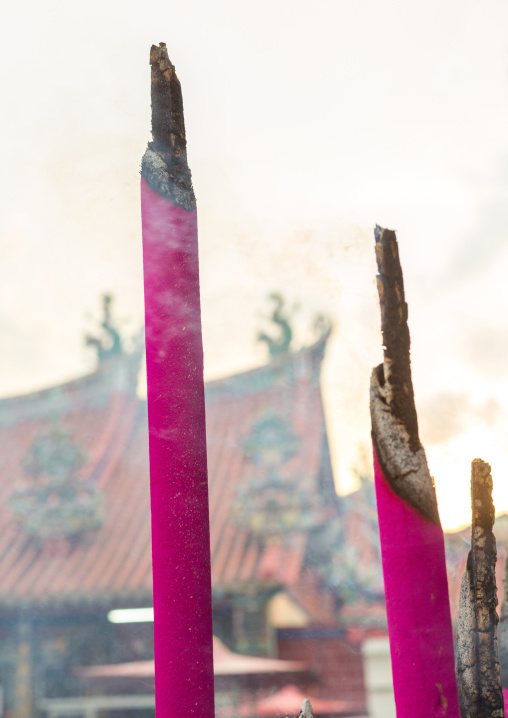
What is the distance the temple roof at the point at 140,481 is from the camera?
225 inches

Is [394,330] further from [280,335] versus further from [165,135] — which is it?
[280,335]

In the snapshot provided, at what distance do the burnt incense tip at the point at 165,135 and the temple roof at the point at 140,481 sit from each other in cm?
491

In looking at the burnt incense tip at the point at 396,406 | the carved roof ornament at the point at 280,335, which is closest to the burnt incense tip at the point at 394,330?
the burnt incense tip at the point at 396,406

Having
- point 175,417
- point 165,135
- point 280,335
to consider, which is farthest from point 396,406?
point 280,335

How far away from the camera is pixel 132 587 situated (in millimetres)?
5562

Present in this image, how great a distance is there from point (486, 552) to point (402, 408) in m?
0.16

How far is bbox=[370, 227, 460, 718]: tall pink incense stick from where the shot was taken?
0.61 metres

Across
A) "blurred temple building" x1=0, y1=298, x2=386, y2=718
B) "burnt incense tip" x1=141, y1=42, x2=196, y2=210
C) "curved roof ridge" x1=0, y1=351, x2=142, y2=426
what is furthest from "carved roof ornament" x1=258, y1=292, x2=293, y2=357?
"burnt incense tip" x1=141, y1=42, x2=196, y2=210

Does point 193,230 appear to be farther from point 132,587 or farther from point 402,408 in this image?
point 132,587

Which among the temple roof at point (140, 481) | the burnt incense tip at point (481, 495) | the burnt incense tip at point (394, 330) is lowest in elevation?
the burnt incense tip at point (481, 495)

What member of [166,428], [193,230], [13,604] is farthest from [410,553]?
[13,604]

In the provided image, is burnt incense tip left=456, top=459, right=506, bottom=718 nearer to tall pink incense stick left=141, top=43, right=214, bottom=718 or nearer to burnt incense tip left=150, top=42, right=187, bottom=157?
tall pink incense stick left=141, top=43, right=214, bottom=718

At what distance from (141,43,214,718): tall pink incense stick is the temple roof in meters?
4.85

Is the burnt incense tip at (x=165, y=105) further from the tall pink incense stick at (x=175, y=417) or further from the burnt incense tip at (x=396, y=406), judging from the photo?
the burnt incense tip at (x=396, y=406)
